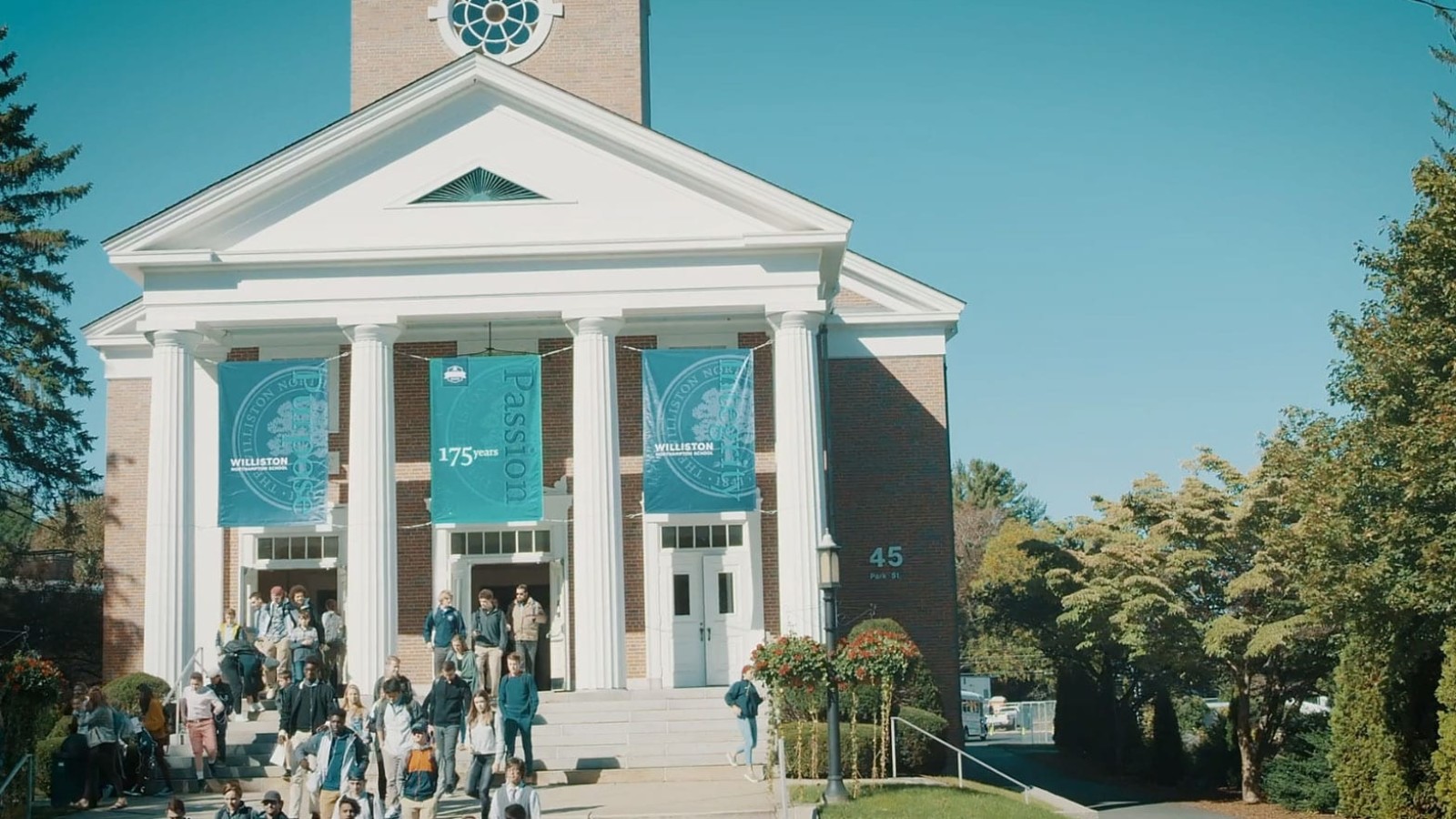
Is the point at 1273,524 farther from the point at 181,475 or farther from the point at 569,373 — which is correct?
the point at 181,475

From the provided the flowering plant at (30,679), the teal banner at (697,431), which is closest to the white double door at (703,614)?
the teal banner at (697,431)

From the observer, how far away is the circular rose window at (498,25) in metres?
38.1

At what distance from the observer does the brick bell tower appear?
37.8m

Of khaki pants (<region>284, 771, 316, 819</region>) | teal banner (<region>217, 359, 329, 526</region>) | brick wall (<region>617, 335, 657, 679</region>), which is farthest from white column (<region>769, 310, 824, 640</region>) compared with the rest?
khaki pants (<region>284, 771, 316, 819</region>)

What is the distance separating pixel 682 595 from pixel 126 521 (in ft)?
Answer: 40.0

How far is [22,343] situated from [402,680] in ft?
121

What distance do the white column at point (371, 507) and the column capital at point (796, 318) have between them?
23.5 ft

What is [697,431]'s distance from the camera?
95.7ft

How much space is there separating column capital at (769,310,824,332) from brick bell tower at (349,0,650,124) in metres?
9.86

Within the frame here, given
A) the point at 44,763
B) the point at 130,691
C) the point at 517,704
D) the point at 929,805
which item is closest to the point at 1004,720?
the point at 130,691

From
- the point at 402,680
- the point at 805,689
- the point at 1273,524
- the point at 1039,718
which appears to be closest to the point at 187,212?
the point at 402,680

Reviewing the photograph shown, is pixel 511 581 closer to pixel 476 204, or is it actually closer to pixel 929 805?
pixel 476 204

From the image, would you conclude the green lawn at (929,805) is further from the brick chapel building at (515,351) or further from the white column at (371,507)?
the white column at (371,507)

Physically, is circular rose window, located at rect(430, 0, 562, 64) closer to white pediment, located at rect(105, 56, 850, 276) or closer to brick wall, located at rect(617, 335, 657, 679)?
white pediment, located at rect(105, 56, 850, 276)
